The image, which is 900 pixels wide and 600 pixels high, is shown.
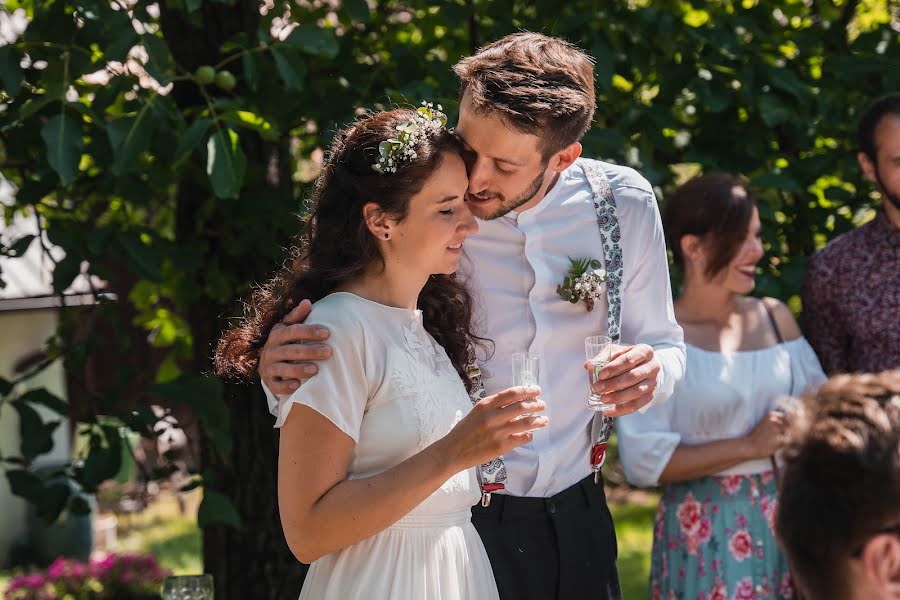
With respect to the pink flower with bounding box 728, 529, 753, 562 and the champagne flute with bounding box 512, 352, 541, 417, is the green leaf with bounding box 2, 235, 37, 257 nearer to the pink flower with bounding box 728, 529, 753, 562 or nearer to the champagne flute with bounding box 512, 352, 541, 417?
the champagne flute with bounding box 512, 352, 541, 417

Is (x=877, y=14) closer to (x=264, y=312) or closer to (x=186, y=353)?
(x=186, y=353)

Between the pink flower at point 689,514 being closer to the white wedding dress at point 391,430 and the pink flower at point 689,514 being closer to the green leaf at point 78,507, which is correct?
the white wedding dress at point 391,430

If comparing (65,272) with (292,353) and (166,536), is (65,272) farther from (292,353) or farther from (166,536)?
(166,536)

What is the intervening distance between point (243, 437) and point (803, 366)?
195 centimetres

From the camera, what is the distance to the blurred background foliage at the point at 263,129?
3.50m

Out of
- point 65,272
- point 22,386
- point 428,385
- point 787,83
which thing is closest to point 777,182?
point 787,83

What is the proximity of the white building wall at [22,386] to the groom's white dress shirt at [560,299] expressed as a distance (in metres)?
6.03

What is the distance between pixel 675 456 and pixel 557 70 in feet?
4.54

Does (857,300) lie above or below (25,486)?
above

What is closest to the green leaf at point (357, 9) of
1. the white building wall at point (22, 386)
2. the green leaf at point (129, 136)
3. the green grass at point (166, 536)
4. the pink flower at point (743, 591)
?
the green leaf at point (129, 136)

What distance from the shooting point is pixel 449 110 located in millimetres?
3584

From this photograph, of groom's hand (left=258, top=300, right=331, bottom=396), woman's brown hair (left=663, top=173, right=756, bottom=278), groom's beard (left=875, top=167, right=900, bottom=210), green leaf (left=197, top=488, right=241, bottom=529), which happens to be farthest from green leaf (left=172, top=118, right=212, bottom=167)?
groom's beard (left=875, top=167, right=900, bottom=210)

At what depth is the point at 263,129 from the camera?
11.5ft

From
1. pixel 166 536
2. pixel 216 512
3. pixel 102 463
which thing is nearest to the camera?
pixel 216 512
